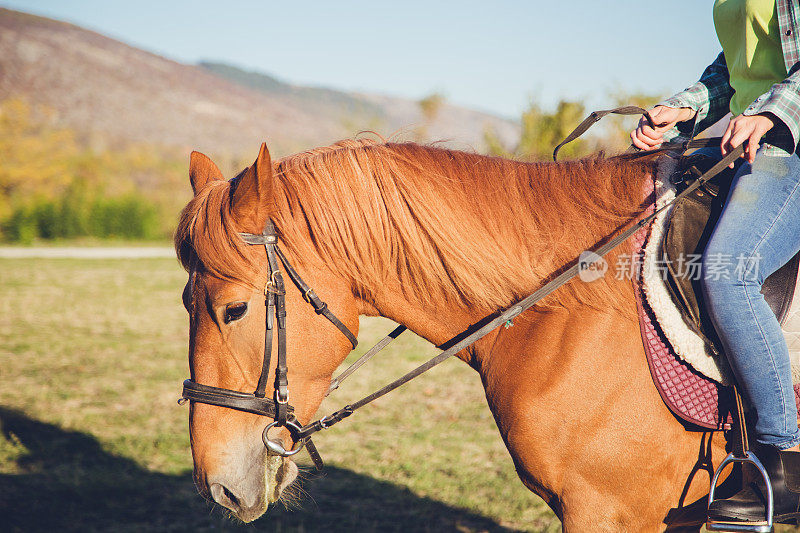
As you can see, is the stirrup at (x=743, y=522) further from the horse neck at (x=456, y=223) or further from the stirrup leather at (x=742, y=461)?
the horse neck at (x=456, y=223)

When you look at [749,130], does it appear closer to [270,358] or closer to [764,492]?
[764,492]

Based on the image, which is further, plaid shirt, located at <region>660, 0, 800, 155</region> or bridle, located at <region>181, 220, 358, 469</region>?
bridle, located at <region>181, 220, 358, 469</region>

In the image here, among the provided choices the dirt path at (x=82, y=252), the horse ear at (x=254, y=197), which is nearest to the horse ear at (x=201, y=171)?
the horse ear at (x=254, y=197)

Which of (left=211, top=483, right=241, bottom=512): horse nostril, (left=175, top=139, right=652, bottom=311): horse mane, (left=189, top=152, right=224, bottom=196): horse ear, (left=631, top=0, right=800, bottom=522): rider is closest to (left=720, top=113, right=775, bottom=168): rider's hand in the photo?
(left=631, top=0, right=800, bottom=522): rider

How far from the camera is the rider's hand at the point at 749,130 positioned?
5.47ft

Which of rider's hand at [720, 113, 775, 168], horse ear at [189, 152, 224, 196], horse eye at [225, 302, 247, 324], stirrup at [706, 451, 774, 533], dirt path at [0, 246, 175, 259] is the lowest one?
dirt path at [0, 246, 175, 259]

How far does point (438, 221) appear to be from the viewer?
6.29 ft

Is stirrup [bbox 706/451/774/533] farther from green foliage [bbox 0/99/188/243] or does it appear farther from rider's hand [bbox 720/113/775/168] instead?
green foliage [bbox 0/99/188/243]

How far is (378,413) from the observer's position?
5.86 metres

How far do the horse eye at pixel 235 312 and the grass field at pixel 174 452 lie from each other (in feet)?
2.61

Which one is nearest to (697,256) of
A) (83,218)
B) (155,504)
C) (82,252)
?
(155,504)

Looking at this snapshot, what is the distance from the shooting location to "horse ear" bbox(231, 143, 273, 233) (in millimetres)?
1752

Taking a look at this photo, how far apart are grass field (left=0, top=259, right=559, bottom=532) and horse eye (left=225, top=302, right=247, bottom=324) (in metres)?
0.80

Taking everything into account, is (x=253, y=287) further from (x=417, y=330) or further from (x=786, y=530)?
(x=786, y=530)
